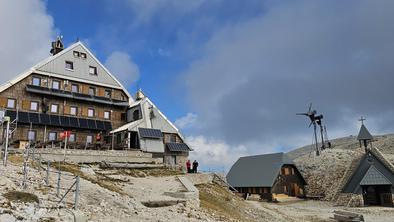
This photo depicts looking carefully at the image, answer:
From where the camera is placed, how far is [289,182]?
60.5 metres

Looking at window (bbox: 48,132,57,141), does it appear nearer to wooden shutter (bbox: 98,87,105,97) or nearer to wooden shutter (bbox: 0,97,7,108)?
wooden shutter (bbox: 0,97,7,108)

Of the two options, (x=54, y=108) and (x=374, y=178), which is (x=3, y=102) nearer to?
(x=54, y=108)

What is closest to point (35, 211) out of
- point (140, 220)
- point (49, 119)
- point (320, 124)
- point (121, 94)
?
point (140, 220)

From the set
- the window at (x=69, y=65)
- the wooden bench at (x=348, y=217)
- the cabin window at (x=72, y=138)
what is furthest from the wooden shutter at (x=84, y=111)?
the wooden bench at (x=348, y=217)

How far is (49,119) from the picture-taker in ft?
140

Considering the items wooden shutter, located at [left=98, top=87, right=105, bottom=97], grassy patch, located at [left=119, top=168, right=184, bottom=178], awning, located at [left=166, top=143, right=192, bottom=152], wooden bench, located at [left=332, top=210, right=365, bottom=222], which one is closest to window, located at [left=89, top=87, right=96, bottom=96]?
wooden shutter, located at [left=98, top=87, right=105, bottom=97]

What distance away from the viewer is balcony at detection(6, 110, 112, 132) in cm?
4067

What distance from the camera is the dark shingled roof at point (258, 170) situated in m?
59.1

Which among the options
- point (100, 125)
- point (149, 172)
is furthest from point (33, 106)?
point (149, 172)

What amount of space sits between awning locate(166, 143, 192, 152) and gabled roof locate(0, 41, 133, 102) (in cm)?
1002

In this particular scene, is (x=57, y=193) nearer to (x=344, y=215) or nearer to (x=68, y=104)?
(x=344, y=215)

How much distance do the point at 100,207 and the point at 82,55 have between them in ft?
121

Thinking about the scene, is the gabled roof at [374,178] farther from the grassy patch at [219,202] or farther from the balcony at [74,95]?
the balcony at [74,95]

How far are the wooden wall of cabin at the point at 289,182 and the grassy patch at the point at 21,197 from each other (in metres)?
48.2
